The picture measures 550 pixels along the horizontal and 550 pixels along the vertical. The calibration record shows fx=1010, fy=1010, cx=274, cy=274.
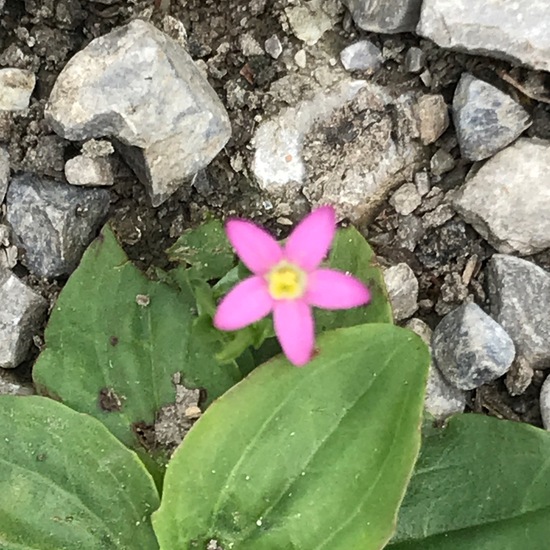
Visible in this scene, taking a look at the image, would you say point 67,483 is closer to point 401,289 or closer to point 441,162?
point 401,289

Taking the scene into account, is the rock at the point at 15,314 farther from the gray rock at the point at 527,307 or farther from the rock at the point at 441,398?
the gray rock at the point at 527,307

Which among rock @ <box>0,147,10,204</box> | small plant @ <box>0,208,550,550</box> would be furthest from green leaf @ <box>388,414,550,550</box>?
rock @ <box>0,147,10,204</box>

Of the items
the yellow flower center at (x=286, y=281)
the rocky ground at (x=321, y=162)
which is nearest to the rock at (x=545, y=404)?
the rocky ground at (x=321, y=162)

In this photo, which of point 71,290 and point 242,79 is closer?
point 71,290

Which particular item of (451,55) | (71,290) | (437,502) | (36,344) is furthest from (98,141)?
(437,502)

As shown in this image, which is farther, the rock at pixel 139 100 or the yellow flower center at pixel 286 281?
the rock at pixel 139 100

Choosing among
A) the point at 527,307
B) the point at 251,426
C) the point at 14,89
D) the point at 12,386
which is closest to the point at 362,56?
the point at 527,307

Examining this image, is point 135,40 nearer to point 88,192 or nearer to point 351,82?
point 88,192

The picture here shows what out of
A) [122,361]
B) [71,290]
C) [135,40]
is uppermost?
[135,40]
